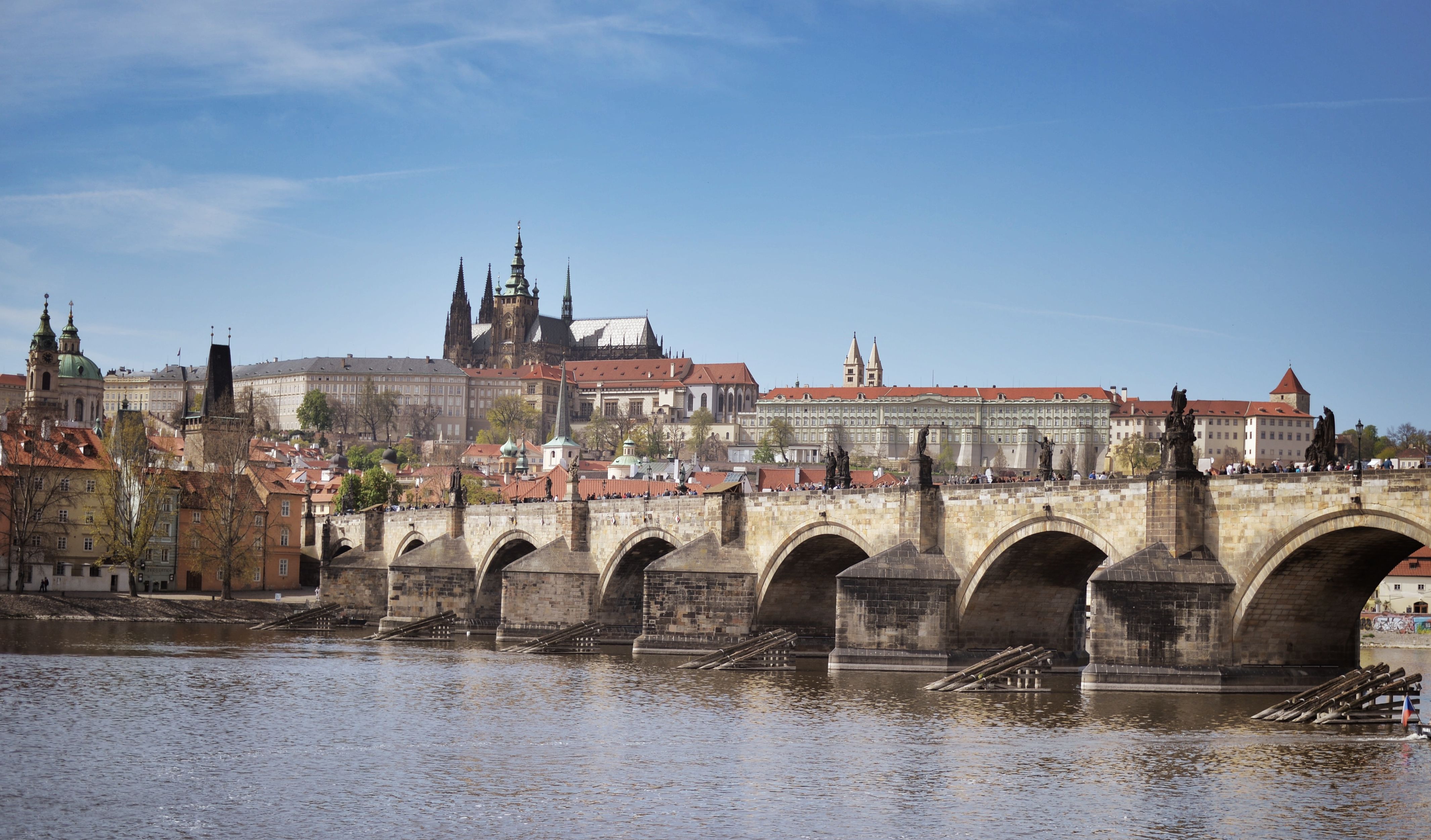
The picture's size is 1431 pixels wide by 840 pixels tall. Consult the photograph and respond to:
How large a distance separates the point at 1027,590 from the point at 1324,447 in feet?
32.9

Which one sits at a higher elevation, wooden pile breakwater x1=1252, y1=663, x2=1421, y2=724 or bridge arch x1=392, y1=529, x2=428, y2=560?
bridge arch x1=392, y1=529, x2=428, y2=560

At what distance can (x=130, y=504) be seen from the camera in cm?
7156

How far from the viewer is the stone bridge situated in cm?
3331

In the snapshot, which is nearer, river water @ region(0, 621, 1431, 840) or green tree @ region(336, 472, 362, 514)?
river water @ region(0, 621, 1431, 840)

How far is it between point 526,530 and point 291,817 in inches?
1527

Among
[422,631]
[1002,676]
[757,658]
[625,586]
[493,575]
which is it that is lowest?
[422,631]

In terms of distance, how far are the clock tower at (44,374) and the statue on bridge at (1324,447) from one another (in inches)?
4581

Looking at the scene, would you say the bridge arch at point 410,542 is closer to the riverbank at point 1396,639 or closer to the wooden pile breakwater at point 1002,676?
the wooden pile breakwater at point 1002,676

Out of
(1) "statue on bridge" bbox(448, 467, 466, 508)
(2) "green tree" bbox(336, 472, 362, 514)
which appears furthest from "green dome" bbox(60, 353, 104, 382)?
(1) "statue on bridge" bbox(448, 467, 466, 508)

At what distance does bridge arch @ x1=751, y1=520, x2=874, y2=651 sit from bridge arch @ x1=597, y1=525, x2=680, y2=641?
7429 mm

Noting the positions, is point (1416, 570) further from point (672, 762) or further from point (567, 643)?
point (672, 762)

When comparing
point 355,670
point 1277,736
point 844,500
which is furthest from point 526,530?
point 1277,736

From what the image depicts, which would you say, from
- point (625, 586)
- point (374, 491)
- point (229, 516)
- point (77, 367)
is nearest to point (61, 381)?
point (77, 367)

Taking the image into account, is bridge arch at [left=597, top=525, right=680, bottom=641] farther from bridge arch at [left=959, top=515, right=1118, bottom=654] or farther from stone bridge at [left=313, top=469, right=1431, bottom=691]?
bridge arch at [left=959, top=515, right=1118, bottom=654]
